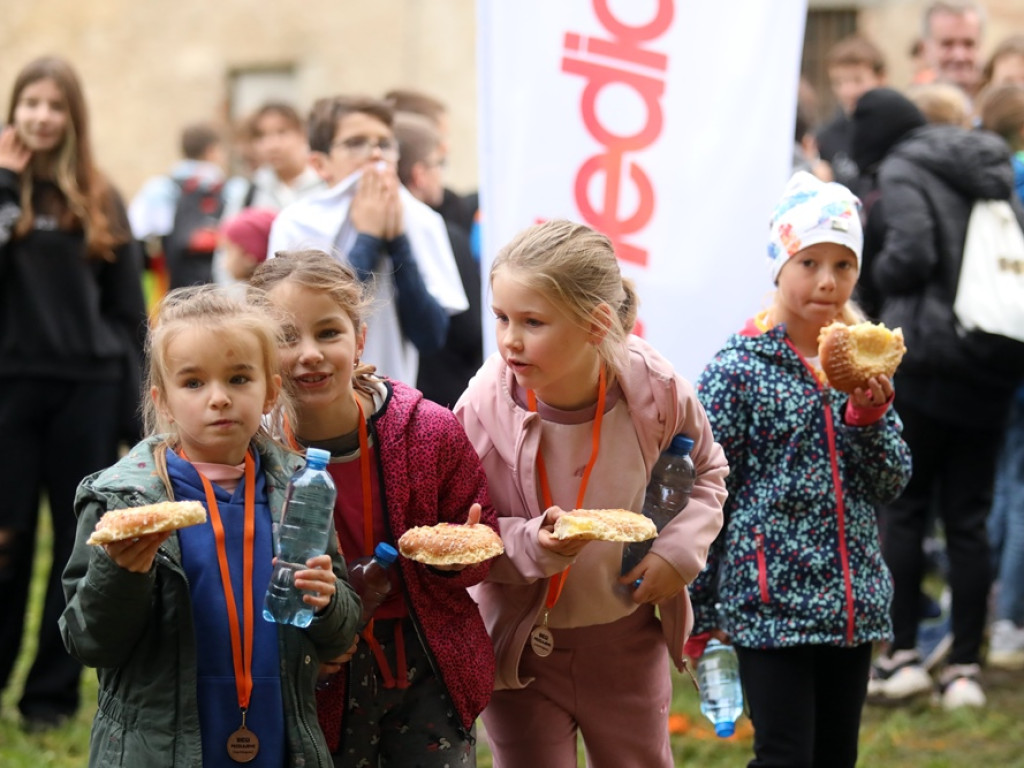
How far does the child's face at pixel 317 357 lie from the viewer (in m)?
3.10

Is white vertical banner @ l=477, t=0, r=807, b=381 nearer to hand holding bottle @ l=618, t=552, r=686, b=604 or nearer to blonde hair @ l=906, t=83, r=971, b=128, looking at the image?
hand holding bottle @ l=618, t=552, r=686, b=604

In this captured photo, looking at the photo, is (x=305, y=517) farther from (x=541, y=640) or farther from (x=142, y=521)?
(x=541, y=640)

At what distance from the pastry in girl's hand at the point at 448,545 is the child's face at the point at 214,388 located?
Answer: 0.40 m

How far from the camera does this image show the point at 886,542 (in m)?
5.85

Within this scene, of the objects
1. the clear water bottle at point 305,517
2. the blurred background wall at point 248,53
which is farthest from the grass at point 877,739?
the blurred background wall at point 248,53

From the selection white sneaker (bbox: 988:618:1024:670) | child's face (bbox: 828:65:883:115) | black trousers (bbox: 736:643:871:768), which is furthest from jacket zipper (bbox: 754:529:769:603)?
child's face (bbox: 828:65:883:115)

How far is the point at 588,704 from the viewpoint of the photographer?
3461 millimetres

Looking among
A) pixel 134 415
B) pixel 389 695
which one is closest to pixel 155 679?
pixel 389 695

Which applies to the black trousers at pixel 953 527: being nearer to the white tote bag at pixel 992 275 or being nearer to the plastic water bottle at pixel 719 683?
the white tote bag at pixel 992 275

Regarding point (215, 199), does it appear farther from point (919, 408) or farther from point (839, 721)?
point (839, 721)

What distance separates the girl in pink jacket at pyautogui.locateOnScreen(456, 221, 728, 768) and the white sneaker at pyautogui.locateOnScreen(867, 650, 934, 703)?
2.52m

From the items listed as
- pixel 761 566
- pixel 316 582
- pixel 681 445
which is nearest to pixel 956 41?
pixel 761 566

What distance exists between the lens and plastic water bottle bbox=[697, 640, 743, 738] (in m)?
3.77

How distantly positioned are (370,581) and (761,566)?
1.13m
